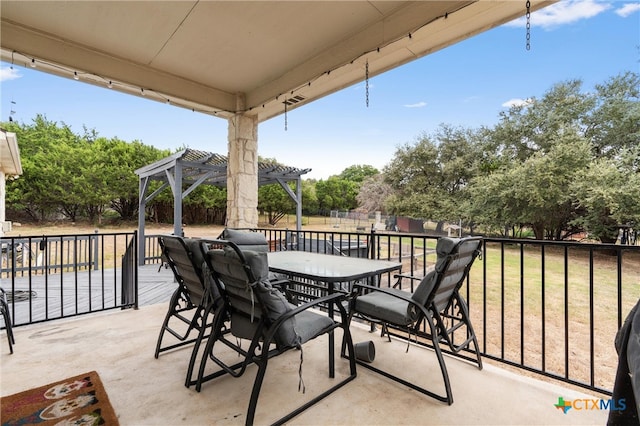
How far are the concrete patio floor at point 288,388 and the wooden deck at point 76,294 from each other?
0.94m

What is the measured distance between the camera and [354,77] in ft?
11.7

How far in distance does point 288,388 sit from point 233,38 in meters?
3.33

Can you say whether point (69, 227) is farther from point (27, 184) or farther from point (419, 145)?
point (419, 145)

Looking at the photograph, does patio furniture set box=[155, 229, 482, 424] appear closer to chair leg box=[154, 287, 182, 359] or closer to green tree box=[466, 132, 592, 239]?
chair leg box=[154, 287, 182, 359]

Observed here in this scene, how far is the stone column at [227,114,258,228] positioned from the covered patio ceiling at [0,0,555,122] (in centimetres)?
85

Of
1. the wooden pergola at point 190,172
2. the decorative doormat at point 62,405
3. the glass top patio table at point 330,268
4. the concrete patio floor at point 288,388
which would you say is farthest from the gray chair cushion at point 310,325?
the wooden pergola at point 190,172

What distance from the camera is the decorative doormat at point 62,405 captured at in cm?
153

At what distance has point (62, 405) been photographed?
167cm

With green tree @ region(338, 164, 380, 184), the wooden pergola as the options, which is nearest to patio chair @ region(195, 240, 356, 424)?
the wooden pergola

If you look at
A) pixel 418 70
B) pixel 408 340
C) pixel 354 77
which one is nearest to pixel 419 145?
pixel 418 70

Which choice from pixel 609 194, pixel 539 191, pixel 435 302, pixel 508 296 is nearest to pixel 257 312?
pixel 435 302

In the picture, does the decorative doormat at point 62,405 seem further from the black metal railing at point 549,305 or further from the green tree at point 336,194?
the green tree at point 336,194

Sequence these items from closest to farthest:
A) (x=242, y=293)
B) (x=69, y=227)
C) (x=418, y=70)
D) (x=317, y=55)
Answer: (x=242, y=293) → (x=317, y=55) → (x=69, y=227) → (x=418, y=70)

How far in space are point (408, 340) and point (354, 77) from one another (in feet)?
9.83
